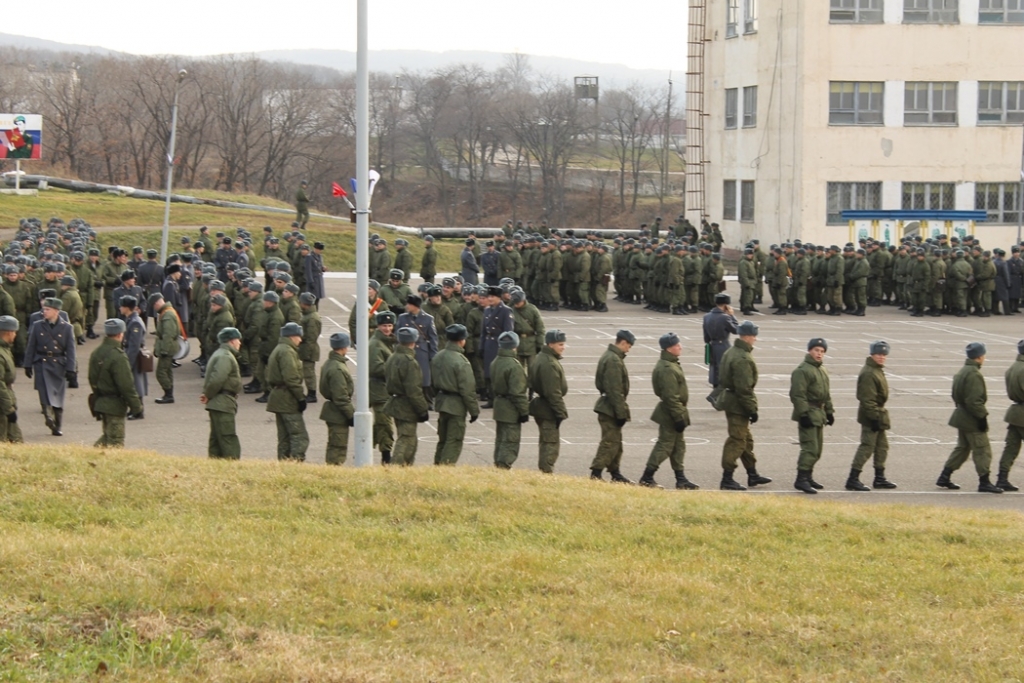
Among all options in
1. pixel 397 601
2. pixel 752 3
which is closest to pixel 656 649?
pixel 397 601

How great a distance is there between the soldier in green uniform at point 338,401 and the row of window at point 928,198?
35821mm

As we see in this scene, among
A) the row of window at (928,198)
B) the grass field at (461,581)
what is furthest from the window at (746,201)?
the grass field at (461,581)

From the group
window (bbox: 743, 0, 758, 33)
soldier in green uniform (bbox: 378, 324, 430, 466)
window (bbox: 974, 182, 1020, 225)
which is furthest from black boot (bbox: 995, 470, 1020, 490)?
window (bbox: 743, 0, 758, 33)

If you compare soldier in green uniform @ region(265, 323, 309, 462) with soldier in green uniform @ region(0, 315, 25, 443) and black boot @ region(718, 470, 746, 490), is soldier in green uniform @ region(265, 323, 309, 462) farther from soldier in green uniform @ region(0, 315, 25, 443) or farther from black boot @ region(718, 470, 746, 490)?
black boot @ region(718, 470, 746, 490)

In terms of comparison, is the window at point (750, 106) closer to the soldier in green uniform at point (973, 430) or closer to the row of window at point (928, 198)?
the row of window at point (928, 198)

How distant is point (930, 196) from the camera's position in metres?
49.5

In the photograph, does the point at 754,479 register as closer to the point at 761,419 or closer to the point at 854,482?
the point at 854,482

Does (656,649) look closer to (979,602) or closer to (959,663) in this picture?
(959,663)

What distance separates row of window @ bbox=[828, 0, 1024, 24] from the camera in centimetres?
4841

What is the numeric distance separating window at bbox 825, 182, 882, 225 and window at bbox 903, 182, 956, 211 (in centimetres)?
115

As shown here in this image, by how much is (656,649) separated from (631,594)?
3.63 ft

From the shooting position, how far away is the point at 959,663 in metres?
8.70

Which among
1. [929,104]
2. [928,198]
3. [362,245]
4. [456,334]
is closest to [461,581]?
[362,245]

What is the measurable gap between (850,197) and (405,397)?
36.2 metres
